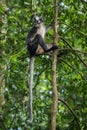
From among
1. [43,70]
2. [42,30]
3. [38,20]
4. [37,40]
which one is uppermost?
[38,20]

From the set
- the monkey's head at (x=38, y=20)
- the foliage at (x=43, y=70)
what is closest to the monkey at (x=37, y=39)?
the monkey's head at (x=38, y=20)

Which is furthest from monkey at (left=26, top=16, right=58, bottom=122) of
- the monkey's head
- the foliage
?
the foliage

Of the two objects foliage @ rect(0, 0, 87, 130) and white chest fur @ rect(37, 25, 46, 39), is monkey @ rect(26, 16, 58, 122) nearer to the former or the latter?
white chest fur @ rect(37, 25, 46, 39)

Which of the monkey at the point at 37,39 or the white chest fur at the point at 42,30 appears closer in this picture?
the monkey at the point at 37,39

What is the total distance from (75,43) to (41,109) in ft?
4.47

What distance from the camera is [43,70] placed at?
17.5 feet

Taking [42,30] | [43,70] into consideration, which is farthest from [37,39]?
[43,70]

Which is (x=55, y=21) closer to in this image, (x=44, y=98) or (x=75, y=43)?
(x=75, y=43)

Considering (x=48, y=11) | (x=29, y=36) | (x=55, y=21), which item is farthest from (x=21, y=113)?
(x=55, y=21)

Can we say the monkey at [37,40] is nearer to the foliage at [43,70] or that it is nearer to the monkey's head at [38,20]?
the monkey's head at [38,20]

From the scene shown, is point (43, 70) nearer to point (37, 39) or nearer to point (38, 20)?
point (37, 39)

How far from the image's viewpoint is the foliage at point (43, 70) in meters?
5.50

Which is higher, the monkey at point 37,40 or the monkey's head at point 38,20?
the monkey's head at point 38,20

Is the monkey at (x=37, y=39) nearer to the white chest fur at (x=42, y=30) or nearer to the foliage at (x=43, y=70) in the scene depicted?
the white chest fur at (x=42, y=30)
